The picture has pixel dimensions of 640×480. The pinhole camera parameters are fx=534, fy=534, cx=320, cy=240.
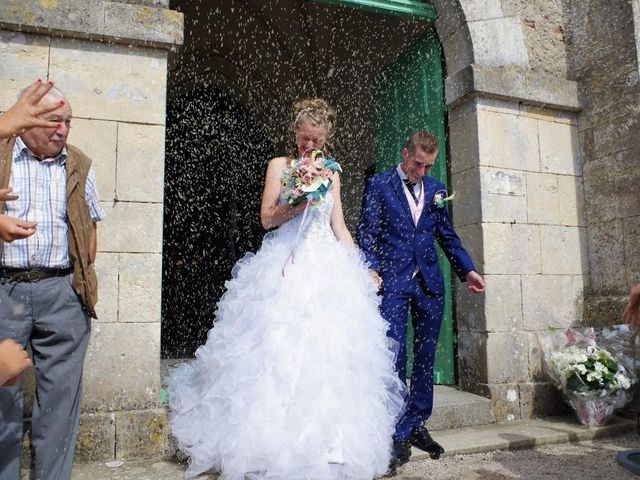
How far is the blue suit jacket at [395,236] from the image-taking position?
3266mm

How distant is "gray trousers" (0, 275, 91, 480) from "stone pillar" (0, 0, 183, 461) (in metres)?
0.56

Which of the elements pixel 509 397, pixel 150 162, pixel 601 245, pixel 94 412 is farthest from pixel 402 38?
pixel 94 412

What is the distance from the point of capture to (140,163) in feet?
11.0

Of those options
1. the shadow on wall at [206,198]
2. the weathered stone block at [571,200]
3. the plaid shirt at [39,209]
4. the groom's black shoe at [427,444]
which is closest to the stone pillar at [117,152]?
the plaid shirt at [39,209]

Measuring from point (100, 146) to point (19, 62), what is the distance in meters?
0.66

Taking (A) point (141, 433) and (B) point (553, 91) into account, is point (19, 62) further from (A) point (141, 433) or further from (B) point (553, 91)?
(B) point (553, 91)

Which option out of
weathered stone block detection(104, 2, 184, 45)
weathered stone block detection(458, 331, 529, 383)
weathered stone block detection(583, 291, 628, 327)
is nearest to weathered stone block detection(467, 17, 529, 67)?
weathered stone block detection(583, 291, 628, 327)

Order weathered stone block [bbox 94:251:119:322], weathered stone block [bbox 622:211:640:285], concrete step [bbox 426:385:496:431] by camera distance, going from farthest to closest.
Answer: weathered stone block [bbox 622:211:640:285]
concrete step [bbox 426:385:496:431]
weathered stone block [bbox 94:251:119:322]

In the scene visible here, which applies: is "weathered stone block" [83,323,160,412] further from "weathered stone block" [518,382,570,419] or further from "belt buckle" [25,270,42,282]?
"weathered stone block" [518,382,570,419]

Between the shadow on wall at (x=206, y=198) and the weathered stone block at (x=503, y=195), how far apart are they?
13.9 ft

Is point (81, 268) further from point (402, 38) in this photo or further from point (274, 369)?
point (402, 38)

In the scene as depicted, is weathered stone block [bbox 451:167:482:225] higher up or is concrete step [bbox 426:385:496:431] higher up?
weathered stone block [bbox 451:167:482:225]

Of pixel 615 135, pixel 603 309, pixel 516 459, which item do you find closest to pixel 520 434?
pixel 516 459

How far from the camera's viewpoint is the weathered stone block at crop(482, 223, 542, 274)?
4.30 m
